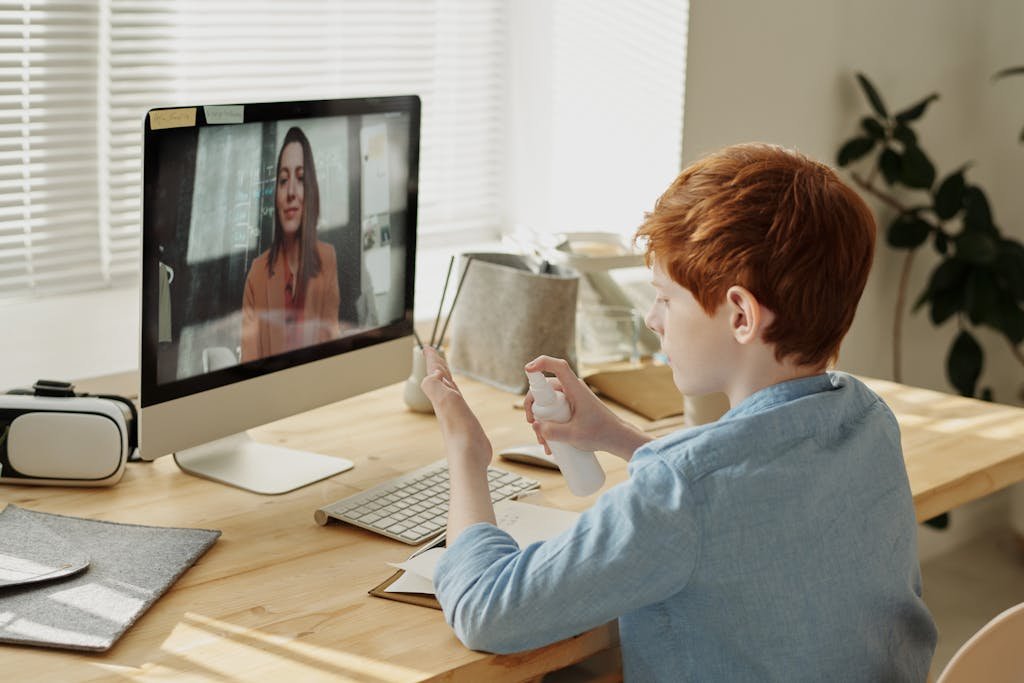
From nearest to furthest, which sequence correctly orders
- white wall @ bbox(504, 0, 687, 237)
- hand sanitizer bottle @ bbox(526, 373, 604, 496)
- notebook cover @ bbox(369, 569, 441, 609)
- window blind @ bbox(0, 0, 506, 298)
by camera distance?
notebook cover @ bbox(369, 569, 441, 609) → hand sanitizer bottle @ bbox(526, 373, 604, 496) → window blind @ bbox(0, 0, 506, 298) → white wall @ bbox(504, 0, 687, 237)

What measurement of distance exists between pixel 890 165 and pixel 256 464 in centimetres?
190

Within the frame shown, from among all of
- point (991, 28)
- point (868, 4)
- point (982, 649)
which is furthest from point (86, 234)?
point (991, 28)

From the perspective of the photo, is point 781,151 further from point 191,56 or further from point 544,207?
point 544,207

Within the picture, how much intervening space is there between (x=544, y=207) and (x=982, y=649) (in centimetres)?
180

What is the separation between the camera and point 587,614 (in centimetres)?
111

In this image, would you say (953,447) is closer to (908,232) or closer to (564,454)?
(564,454)

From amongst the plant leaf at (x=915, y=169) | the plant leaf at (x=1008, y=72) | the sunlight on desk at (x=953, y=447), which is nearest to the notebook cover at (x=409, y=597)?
the sunlight on desk at (x=953, y=447)

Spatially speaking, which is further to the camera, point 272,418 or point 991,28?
point 991,28

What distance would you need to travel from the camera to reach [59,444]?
160 centimetres

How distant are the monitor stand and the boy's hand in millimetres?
358

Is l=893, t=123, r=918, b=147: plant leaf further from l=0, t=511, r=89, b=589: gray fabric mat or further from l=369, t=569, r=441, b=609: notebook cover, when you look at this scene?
l=0, t=511, r=89, b=589: gray fabric mat

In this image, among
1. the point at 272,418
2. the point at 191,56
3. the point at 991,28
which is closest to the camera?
the point at 272,418

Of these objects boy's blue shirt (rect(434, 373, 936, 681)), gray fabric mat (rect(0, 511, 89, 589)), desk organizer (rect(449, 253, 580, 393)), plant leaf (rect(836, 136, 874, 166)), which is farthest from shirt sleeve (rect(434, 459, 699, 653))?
plant leaf (rect(836, 136, 874, 166))

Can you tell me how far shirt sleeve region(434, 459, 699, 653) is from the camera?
1083 millimetres
